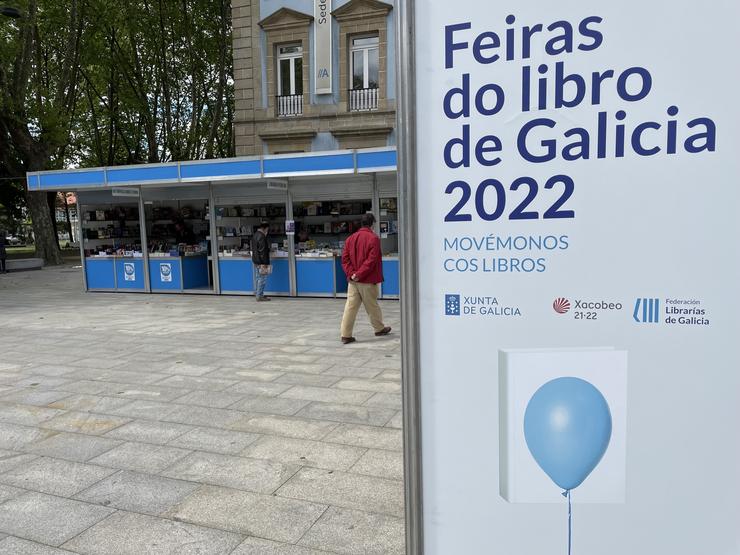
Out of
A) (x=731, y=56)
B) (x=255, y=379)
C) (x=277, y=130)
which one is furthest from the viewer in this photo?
(x=277, y=130)

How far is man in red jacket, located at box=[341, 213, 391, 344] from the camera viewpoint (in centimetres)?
742

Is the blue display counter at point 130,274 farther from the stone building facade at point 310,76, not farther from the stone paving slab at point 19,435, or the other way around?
the stone paving slab at point 19,435

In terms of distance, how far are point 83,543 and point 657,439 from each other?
112 inches

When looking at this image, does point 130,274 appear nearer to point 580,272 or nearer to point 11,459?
point 11,459

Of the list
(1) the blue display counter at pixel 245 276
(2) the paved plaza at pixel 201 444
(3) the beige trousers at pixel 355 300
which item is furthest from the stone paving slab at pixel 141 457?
(1) the blue display counter at pixel 245 276

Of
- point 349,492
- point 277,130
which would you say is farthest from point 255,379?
point 277,130

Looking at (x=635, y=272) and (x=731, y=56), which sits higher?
(x=731, y=56)

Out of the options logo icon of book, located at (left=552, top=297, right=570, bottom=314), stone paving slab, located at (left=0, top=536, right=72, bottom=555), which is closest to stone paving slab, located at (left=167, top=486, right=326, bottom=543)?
stone paving slab, located at (left=0, top=536, right=72, bottom=555)

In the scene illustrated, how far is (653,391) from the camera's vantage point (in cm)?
143

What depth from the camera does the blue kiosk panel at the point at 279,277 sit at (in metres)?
12.2

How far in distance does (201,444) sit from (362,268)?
143 inches

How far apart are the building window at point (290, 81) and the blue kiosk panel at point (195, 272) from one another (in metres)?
6.32

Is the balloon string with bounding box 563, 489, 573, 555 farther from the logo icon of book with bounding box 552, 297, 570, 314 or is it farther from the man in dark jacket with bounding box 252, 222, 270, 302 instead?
the man in dark jacket with bounding box 252, 222, 270, 302

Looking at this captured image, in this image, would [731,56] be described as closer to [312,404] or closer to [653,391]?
[653,391]
